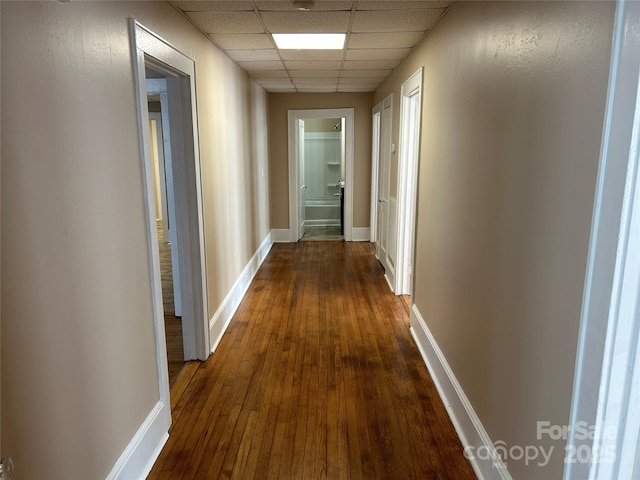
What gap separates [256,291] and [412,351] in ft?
6.46

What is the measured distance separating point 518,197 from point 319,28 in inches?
80.3

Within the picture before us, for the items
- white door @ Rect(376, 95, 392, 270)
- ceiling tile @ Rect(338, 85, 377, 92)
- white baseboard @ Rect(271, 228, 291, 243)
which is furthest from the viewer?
white baseboard @ Rect(271, 228, 291, 243)

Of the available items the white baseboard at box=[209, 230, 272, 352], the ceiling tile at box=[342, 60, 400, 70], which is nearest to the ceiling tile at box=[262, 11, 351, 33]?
the ceiling tile at box=[342, 60, 400, 70]

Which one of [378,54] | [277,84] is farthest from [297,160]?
[378,54]

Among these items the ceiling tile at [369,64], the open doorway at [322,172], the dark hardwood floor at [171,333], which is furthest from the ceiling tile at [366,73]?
the open doorway at [322,172]

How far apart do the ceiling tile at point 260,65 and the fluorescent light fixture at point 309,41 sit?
Result: 2.28 ft

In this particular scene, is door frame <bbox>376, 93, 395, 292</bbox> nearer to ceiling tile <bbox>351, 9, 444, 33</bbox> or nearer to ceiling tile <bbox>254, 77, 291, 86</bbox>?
ceiling tile <bbox>254, 77, 291, 86</bbox>

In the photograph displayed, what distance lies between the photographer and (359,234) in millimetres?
7043

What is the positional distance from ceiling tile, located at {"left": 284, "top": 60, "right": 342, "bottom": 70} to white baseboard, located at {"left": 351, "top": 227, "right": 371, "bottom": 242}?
121 inches

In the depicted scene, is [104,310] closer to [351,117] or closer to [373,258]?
[373,258]

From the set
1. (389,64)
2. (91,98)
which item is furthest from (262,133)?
(91,98)

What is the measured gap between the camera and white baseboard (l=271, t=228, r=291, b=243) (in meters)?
6.95

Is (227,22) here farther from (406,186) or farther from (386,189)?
(386,189)

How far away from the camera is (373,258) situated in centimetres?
593
